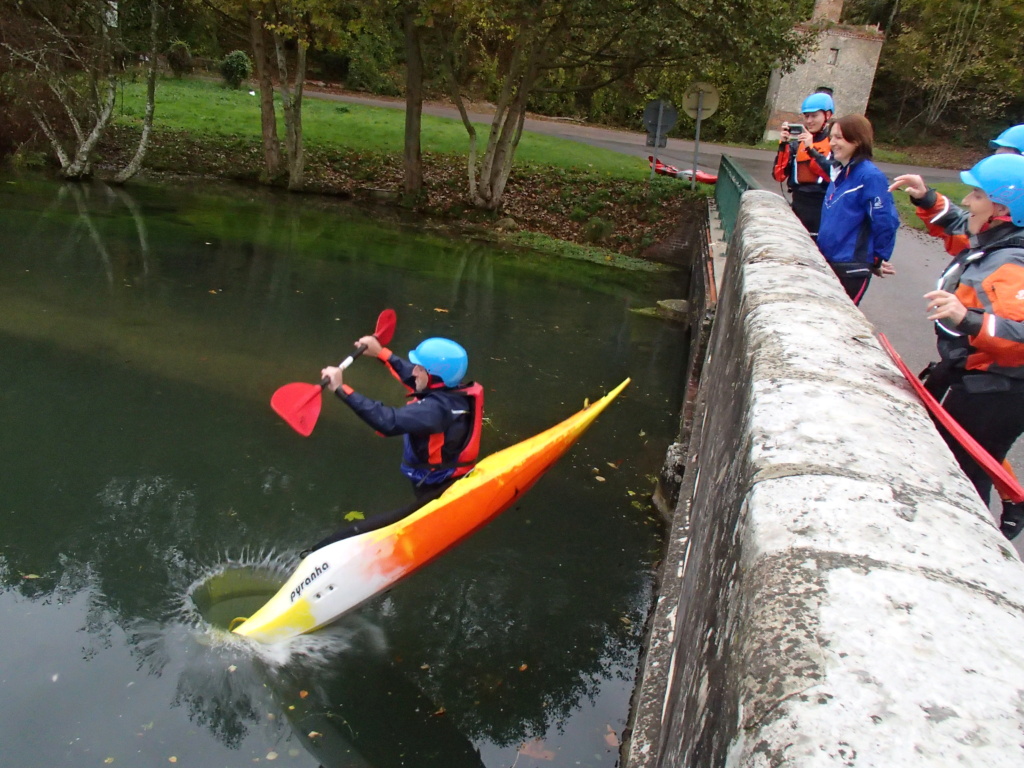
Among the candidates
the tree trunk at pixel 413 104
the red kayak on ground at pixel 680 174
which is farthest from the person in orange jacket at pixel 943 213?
the red kayak on ground at pixel 680 174

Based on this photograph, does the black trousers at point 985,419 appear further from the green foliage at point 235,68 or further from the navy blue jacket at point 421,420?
the green foliage at point 235,68

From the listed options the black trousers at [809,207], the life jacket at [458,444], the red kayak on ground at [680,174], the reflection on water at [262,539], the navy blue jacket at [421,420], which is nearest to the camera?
the navy blue jacket at [421,420]

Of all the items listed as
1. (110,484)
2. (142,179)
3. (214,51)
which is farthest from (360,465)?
(214,51)

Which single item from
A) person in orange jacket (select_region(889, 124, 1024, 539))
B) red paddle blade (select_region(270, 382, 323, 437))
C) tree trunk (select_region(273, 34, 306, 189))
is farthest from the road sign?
red paddle blade (select_region(270, 382, 323, 437))

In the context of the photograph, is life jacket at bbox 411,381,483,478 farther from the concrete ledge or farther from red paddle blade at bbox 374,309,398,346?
the concrete ledge

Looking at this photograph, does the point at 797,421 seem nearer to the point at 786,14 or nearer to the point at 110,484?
the point at 110,484

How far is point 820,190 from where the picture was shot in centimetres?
696

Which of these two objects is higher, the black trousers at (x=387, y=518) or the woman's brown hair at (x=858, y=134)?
the woman's brown hair at (x=858, y=134)

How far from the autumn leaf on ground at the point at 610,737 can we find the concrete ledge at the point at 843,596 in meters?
2.42

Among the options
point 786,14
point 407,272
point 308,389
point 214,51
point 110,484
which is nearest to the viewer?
point 308,389

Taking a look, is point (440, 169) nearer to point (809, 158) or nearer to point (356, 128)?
point (356, 128)

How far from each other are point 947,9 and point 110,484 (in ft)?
147

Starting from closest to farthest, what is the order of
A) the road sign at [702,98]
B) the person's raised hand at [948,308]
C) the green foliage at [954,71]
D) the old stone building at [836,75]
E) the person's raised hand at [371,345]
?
the person's raised hand at [948,308] → the person's raised hand at [371,345] → the road sign at [702,98] → the old stone building at [836,75] → the green foliage at [954,71]

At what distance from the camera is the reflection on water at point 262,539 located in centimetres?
465
